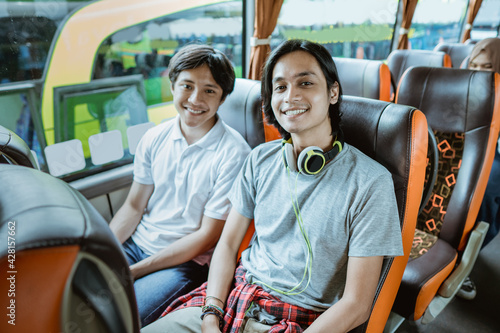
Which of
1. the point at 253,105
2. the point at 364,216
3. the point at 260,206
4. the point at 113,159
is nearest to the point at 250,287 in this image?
the point at 260,206

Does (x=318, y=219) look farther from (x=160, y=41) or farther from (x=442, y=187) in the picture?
(x=160, y=41)

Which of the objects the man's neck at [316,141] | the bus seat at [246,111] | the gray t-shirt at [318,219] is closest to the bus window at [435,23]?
the bus seat at [246,111]

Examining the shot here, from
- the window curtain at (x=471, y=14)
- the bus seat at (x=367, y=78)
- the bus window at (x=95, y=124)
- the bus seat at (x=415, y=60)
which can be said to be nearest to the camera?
the bus window at (x=95, y=124)

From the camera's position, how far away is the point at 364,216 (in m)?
1.10

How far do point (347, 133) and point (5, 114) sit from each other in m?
1.65

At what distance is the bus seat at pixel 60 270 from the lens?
38 centimetres

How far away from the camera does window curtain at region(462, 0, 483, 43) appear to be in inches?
248

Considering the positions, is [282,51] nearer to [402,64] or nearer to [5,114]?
[5,114]

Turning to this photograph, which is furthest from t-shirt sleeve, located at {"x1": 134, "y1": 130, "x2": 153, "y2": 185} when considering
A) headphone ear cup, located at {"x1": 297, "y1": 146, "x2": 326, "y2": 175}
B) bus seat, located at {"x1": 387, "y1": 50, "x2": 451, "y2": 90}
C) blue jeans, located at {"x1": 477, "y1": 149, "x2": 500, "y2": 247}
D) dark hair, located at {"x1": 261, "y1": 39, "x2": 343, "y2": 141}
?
bus seat, located at {"x1": 387, "y1": 50, "x2": 451, "y2": 90}

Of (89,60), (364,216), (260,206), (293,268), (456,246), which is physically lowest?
(456,246)

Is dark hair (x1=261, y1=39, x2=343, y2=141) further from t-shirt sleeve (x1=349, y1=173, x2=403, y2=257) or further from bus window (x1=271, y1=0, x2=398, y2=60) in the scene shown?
bus window (x1=271, y1=0, x2=398, y2=60)

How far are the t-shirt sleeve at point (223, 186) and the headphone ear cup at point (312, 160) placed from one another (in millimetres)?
449

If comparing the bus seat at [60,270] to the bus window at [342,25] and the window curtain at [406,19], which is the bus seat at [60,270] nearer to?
the bus window at [342,25]

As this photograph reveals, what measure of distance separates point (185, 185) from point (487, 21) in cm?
793
